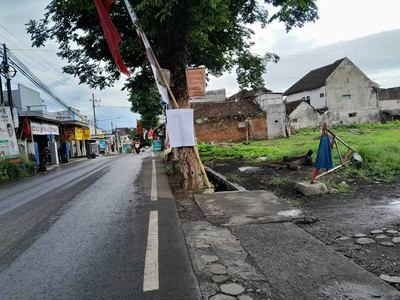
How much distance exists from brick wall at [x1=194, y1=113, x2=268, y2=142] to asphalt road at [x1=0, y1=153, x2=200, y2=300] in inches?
1105

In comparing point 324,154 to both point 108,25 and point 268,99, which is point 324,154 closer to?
point 108,25

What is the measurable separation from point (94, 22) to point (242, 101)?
28704 millimetres

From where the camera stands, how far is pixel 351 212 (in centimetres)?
515

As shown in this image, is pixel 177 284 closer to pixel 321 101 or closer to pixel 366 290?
pixel 366 290

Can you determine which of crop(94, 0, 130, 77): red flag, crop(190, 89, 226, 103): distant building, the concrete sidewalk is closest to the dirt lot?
the concrete sidewalk

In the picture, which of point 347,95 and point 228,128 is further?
point 347,95

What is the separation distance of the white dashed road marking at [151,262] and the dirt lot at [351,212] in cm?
224

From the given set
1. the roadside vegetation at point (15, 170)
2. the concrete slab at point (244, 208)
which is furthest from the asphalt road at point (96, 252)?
the roadside vegetation at point (15, 170)

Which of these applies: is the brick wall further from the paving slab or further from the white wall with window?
the paving slab

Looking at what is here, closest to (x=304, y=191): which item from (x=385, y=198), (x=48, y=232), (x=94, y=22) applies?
(x=385, y=198)

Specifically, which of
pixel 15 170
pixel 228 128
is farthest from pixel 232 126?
pixel 15 170

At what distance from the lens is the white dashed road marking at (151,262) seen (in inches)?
117

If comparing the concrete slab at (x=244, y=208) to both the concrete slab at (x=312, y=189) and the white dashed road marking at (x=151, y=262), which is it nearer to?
the concrete slab at (x=312, y=189)

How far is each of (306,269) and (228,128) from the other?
32.4 metres
